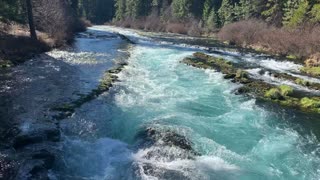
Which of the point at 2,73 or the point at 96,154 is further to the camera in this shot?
the point at 2,73

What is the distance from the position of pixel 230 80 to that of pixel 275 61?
13.2 metres

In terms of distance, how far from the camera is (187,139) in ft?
57.2

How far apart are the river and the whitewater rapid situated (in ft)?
0.12

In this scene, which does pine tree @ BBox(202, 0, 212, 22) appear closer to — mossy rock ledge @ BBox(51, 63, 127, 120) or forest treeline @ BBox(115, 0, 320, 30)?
forest treeline @ BBox(115, 0, 320, 30)

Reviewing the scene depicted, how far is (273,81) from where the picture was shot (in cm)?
3156

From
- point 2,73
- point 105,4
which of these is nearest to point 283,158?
point 2,73

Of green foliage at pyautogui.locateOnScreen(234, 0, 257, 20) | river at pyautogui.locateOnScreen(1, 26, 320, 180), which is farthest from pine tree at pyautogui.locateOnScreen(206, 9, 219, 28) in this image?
river at pyautogui.locateOnScreen(1, 26, 320, 180)

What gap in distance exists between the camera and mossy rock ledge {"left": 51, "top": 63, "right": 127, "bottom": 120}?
68.2 feet

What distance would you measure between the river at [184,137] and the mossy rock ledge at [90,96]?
1.50 ft

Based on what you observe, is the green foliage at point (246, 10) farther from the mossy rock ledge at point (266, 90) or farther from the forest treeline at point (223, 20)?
the mossy rock ledge at point (266, 90)

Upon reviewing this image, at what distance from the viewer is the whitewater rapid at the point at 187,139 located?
14719mm

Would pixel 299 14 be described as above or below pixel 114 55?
above

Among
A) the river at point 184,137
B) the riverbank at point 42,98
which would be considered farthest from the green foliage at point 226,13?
the river at point 184,137

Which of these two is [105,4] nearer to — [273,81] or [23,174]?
[273,81]
